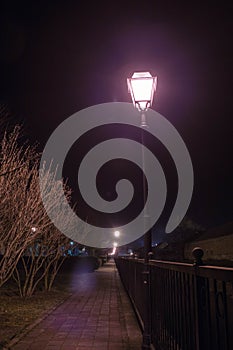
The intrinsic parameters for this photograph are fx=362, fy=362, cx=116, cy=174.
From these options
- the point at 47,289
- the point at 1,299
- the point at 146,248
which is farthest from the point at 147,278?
the point at 47,289

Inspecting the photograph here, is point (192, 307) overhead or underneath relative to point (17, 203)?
underneath

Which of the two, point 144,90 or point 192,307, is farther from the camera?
point 144,90

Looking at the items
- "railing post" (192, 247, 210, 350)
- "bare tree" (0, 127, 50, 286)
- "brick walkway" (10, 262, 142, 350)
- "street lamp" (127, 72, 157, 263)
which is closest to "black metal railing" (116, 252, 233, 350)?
"railing post" (192, 247, 210, 350)

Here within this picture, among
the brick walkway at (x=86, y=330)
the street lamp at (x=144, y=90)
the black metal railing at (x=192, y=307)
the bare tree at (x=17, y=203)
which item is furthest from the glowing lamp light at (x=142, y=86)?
the brick walkway at (x=86, y=330)

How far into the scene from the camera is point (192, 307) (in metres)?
3.22

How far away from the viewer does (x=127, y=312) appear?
32.6 ft

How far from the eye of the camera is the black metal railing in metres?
2.44

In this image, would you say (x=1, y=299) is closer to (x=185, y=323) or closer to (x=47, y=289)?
(x=47, y=289)

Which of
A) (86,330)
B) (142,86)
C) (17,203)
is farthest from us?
(17,203)

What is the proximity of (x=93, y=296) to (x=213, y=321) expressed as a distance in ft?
40.2

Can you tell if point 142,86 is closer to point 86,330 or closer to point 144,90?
point 144,90

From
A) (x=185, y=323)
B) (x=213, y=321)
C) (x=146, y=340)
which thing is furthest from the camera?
(x=146, y=340)

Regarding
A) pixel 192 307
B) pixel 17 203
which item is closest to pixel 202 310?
pixel 192 307

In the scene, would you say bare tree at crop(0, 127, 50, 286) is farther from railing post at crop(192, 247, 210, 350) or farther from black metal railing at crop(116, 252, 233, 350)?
railing post at crop(192, 247, 210, 350)
